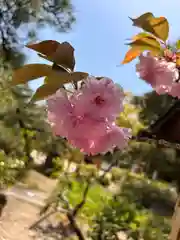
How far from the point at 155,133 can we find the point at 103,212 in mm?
1433

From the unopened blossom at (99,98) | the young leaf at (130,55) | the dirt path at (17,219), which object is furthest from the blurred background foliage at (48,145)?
the unopened blossom at (99,98)

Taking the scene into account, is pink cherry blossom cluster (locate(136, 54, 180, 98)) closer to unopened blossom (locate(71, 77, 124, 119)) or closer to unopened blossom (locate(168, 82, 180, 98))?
unopened blossom (locate(168, 82, 180, 98))

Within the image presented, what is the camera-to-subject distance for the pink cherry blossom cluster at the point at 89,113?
0.35 metres

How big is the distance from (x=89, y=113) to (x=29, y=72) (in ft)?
0.24

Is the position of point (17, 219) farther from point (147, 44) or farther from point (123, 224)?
point (147, 44)

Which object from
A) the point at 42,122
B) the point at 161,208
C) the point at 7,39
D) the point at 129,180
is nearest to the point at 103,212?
the point at 42,122

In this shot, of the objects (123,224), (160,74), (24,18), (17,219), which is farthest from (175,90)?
(17,219)

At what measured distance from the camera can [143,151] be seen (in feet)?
10.6

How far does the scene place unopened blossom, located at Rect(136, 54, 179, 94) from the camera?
448mm

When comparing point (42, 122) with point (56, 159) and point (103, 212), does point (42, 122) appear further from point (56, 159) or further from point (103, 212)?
point (56, 159)

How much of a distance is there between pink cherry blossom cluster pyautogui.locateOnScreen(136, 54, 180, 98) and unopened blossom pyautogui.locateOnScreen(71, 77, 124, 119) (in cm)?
11

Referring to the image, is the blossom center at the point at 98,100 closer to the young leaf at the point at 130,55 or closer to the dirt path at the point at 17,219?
the young leaf at the point at 130,55

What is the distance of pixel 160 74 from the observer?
1.48 ft

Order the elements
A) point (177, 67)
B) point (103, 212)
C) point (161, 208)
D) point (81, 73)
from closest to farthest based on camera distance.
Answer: point (81, 73)
point (177, 67)
point (103, 212)
point (161, 208)
